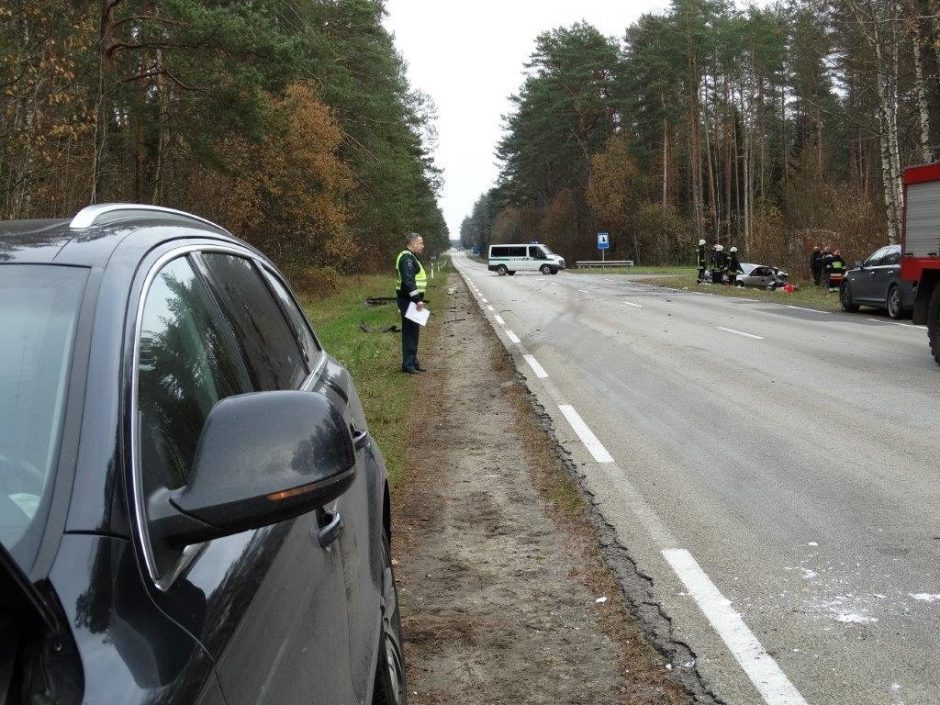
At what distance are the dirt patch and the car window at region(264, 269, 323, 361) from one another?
144 centimetres

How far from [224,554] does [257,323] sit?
1.26 metres

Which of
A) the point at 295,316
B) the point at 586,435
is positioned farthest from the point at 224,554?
the point at 586,435

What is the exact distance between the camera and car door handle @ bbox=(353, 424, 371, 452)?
10.6 feet

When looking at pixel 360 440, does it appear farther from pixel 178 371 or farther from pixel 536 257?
pixel 536 257

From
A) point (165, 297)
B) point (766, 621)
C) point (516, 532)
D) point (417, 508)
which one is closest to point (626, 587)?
point (766, 621)

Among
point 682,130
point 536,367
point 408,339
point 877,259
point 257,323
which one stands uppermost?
point 682,130

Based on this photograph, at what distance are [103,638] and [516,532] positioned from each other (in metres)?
4.75

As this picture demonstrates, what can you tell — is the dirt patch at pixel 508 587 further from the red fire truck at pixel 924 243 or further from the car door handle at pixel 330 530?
the red fire truck at pixel 924 243

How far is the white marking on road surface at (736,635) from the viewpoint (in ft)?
12.1

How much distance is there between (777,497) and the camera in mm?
6449

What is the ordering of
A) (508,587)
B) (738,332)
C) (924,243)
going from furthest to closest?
1. (738,332)
2. (924,243)
3. (508,587)

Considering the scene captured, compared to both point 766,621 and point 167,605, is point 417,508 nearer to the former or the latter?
point 766,621

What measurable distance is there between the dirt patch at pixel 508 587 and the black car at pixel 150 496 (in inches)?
64.8

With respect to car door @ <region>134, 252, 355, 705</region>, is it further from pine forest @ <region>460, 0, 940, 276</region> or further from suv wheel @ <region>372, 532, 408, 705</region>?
pine forest @ <region>460, 0, 940, 276</region>
